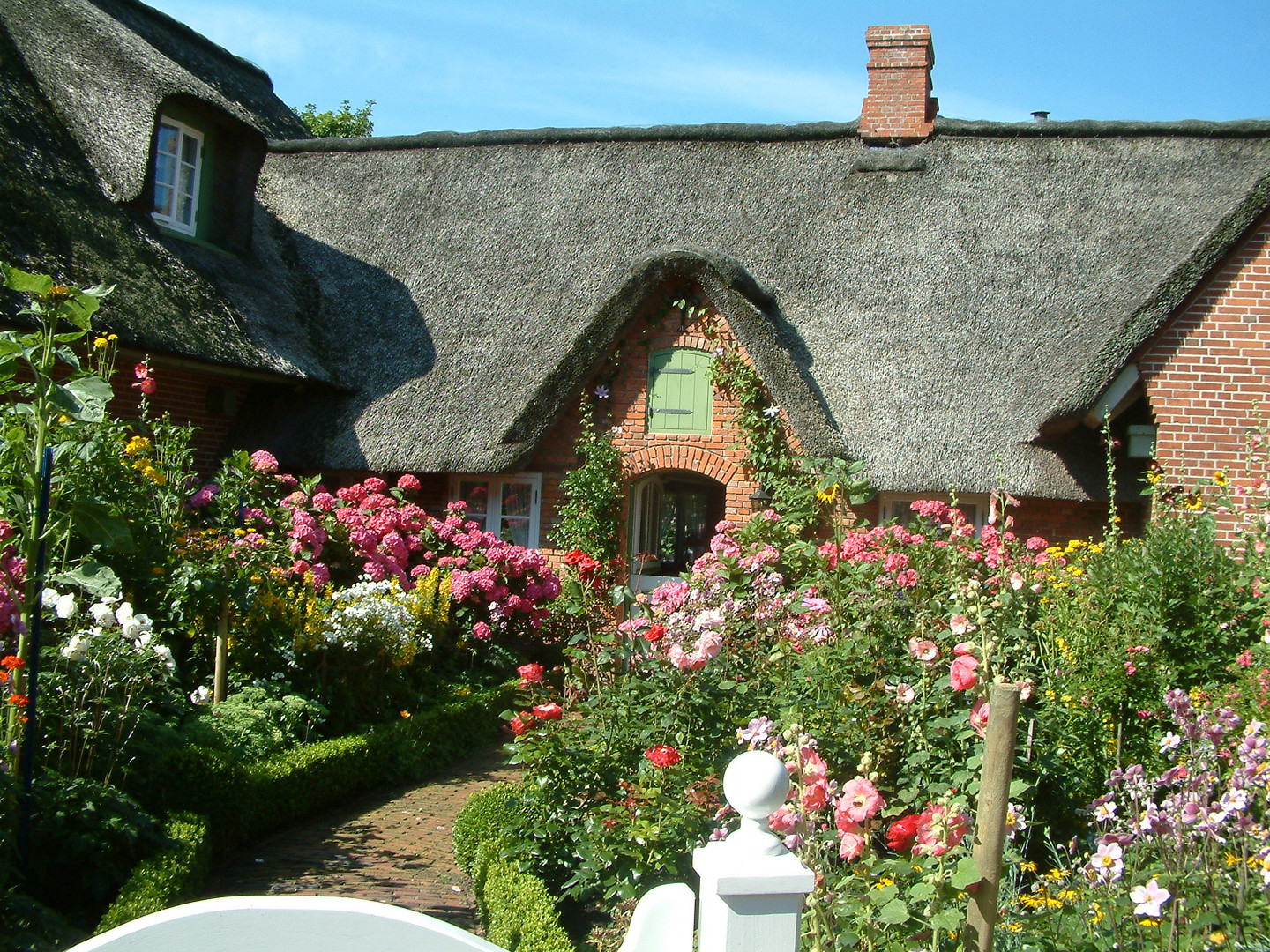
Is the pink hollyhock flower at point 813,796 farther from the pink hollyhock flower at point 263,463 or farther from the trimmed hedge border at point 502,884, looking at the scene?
the pink hollyhock flower at point 263,463

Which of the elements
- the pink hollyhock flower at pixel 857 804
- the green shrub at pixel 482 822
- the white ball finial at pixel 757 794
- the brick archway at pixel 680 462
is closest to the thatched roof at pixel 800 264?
the brick archway at pixel 680 462

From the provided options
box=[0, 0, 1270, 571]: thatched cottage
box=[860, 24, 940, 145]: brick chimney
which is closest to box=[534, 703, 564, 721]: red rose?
box=[0, 0, 1270, 571]: thatched cottage

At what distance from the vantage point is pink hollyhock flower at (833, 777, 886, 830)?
239cm

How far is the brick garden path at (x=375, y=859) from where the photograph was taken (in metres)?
4.79

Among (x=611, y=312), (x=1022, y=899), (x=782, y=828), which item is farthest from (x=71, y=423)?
(x=611, y=312)

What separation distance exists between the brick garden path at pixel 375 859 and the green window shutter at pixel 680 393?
14.2ft

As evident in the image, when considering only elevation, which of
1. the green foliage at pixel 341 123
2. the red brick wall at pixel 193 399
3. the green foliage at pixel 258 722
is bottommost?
the green foliage at pixel 258 722

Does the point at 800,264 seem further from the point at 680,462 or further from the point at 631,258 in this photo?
the point at 680,462

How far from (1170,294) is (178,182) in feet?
29.9

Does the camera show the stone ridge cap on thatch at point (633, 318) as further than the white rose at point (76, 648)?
Yes

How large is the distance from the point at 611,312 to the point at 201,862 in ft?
20.2

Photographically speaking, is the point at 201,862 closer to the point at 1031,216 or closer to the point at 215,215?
the point at 215,215

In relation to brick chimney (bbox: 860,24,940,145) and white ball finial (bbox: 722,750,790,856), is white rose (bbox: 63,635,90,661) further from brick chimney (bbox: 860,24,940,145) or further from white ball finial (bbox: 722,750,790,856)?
brick chimney (bbox: 860,24,940,145)

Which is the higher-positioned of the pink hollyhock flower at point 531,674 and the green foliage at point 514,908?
the pink hollyhock flower at point 531,674
